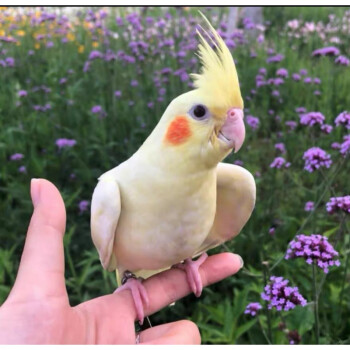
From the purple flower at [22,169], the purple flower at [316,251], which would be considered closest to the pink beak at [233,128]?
the purple flower at [316,251]

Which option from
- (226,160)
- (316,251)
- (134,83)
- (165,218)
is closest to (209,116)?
(165,218)

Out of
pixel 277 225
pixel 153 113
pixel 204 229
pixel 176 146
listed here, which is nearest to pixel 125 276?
pixel 204 229

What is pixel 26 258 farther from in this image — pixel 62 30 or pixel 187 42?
pixel 62 30

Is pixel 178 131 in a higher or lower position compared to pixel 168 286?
higher

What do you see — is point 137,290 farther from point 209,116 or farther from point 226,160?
point 226,160

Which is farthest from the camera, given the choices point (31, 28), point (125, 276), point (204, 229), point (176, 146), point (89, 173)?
point (31, 28)

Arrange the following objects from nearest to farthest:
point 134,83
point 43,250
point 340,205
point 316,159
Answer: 1. point 43,250
2. point 340,205
3. point 316,159
4. point 134,83

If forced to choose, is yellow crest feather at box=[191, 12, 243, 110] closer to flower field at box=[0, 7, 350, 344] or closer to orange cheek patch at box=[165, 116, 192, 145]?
orange cheek patch at box=[165, 116, 192, 145]
